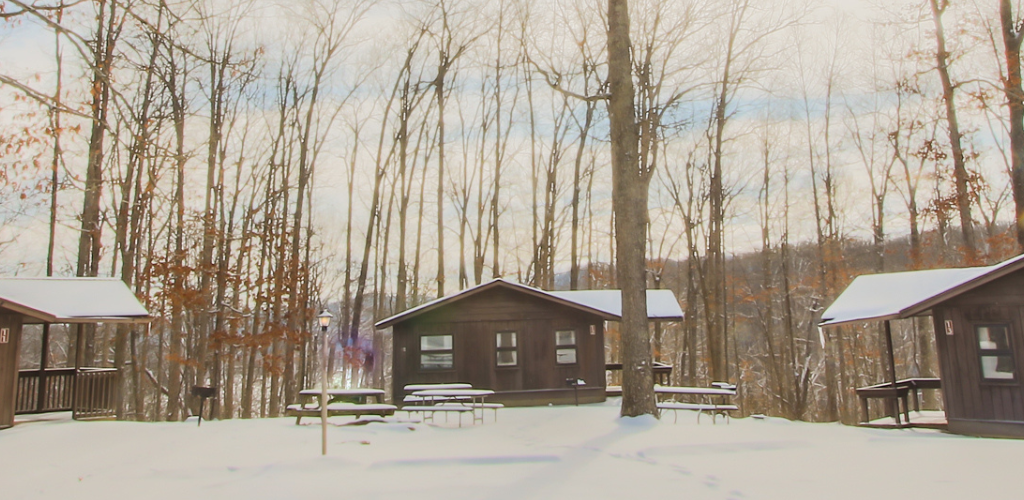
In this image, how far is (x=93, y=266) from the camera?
21391mm

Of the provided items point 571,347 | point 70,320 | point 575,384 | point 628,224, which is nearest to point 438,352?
point 571,347

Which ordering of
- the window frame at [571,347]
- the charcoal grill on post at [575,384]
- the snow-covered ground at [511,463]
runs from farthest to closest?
the window frame at [571,347], the charcoal grill on post at [575,384], the snow-covered ground at [511,463]

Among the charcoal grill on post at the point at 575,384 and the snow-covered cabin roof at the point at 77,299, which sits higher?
the snow-covered cabin roof at the point at 77,299

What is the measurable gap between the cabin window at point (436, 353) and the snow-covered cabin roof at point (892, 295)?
9.31m

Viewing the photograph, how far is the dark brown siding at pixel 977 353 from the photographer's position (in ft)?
36.8

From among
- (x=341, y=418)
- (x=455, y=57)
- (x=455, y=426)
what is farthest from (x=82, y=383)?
(x=455, y=57)

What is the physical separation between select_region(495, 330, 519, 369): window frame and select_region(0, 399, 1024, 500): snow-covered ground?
584 cm

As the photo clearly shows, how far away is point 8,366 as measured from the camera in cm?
1233

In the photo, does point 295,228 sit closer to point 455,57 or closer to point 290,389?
point 290,389

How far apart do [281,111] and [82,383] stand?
47.7 feet

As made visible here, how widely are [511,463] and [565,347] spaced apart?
10329 millimetres

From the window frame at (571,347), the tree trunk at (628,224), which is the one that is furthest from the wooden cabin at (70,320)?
the tree trunk at (628,224)

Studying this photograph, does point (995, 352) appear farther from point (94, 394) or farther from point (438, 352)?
point (94, 394)

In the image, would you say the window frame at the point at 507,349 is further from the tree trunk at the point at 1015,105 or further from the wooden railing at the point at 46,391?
the tree trunk at the point at 1015,105
